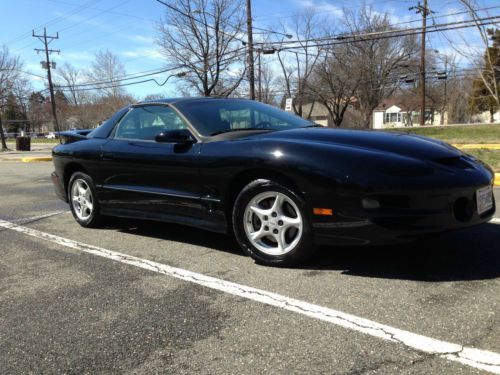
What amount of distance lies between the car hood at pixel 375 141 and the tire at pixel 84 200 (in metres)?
2.29

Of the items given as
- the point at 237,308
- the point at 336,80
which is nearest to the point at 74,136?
the point at 237,308

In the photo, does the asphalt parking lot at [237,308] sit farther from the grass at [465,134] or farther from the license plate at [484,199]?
the grass at [465,134]

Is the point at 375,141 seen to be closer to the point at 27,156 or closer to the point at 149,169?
the point at 149,169

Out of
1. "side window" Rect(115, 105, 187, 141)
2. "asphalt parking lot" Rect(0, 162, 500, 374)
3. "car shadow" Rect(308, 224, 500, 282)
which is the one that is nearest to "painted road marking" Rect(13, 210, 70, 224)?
"asphalt parking lot" Rect(0, 162, 500, 374)

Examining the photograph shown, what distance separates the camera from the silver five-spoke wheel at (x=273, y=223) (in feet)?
11.8

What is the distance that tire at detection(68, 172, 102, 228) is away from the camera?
5254 mm

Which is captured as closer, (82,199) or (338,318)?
(338,318)

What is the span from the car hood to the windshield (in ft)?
1.47

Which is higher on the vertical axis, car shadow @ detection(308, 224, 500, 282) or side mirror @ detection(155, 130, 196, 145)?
side mirror @ detection(155, 130, 196, 145)

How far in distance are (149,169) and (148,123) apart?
640mm

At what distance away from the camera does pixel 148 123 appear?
15.9 ft

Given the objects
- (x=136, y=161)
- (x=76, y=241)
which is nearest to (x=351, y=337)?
(x=136, y=161)

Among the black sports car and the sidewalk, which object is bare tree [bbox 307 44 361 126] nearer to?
the sidewalk

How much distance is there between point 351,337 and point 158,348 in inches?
39.8
